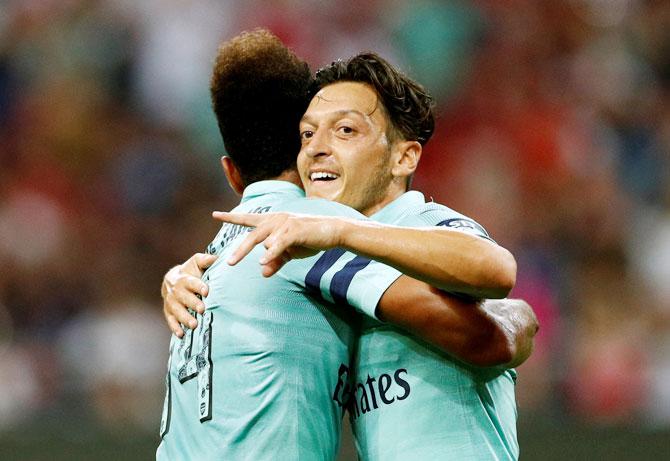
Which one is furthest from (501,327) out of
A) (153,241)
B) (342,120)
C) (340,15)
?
(340,15)

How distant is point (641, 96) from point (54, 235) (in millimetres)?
3998

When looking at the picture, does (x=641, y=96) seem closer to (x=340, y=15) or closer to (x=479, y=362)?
(x=340, y=15)

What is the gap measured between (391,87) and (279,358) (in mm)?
957

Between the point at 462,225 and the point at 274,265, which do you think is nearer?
the point at 274,265

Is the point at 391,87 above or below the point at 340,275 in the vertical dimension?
above

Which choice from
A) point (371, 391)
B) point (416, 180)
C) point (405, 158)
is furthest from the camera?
point (416, 180)

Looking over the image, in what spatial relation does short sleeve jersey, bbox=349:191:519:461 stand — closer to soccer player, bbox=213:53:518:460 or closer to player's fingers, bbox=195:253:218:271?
soccer player, bbox=213:53:518:460

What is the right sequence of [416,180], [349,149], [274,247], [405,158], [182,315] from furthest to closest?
[416,180] < [405,158] < [349,149] < [182,315] < [274,247]

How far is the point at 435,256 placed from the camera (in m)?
2.66

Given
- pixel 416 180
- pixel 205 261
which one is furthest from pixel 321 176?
pixel 416 180

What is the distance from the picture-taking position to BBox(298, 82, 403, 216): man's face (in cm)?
337

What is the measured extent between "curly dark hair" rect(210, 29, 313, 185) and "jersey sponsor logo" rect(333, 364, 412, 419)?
0.71 m

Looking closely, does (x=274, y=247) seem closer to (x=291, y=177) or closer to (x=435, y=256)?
(x=435, y=256)

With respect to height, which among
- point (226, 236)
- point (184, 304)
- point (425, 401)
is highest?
point (226, 236)
